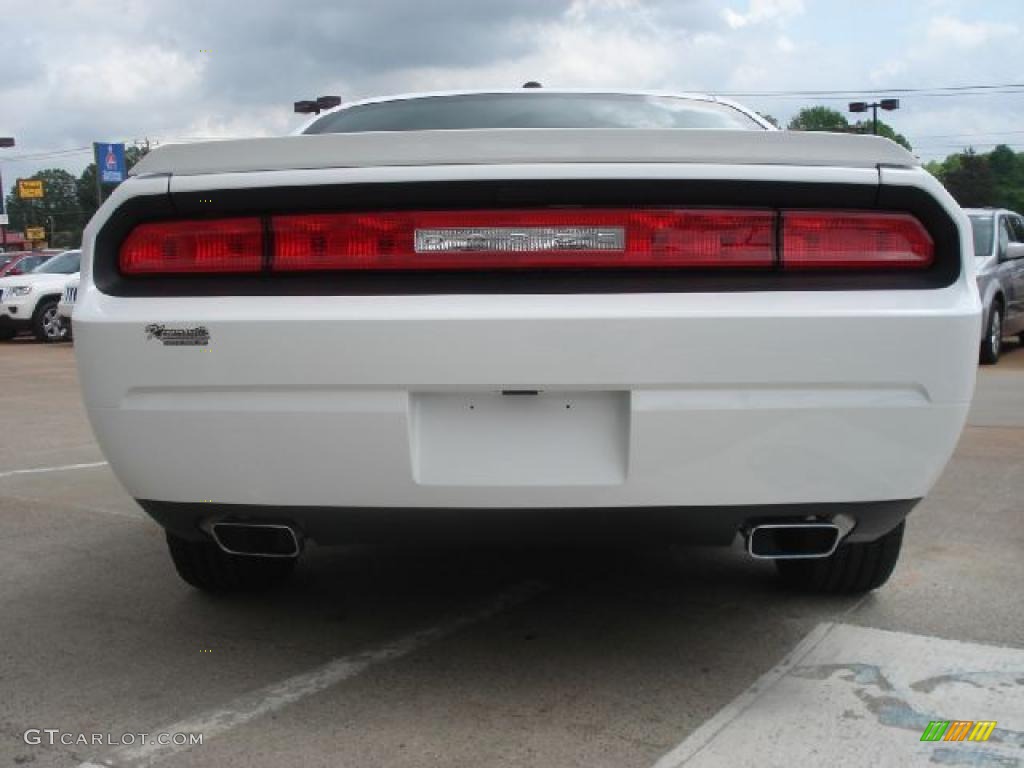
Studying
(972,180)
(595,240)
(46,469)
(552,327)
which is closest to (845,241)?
(595,240)

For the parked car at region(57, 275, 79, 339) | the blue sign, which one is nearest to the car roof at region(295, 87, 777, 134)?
the parked car at region(57, 275, 79, 339)

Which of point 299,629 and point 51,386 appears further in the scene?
point 51,386

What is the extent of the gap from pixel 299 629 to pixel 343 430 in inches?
38.6

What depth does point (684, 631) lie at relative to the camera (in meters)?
3.18

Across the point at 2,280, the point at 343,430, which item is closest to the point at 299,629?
the point at 343,430

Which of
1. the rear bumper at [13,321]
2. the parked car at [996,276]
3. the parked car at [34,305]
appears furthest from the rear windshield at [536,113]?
the rear bumper at [13,321]

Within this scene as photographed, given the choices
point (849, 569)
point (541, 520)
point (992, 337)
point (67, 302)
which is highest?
point (67, 302)

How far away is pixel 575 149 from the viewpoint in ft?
8.18

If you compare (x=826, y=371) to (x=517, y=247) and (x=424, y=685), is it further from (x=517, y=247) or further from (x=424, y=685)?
(x=424, y=685)

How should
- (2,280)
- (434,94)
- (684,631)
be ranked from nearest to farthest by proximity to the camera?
(684,631)
(434,94)
(2,280)

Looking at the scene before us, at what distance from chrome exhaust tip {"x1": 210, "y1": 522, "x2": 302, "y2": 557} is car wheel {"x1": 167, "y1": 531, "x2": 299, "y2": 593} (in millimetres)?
464

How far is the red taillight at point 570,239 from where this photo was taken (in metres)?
2.48

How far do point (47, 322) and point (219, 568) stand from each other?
53.7 feet

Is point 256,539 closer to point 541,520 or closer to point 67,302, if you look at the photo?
point 541,520
